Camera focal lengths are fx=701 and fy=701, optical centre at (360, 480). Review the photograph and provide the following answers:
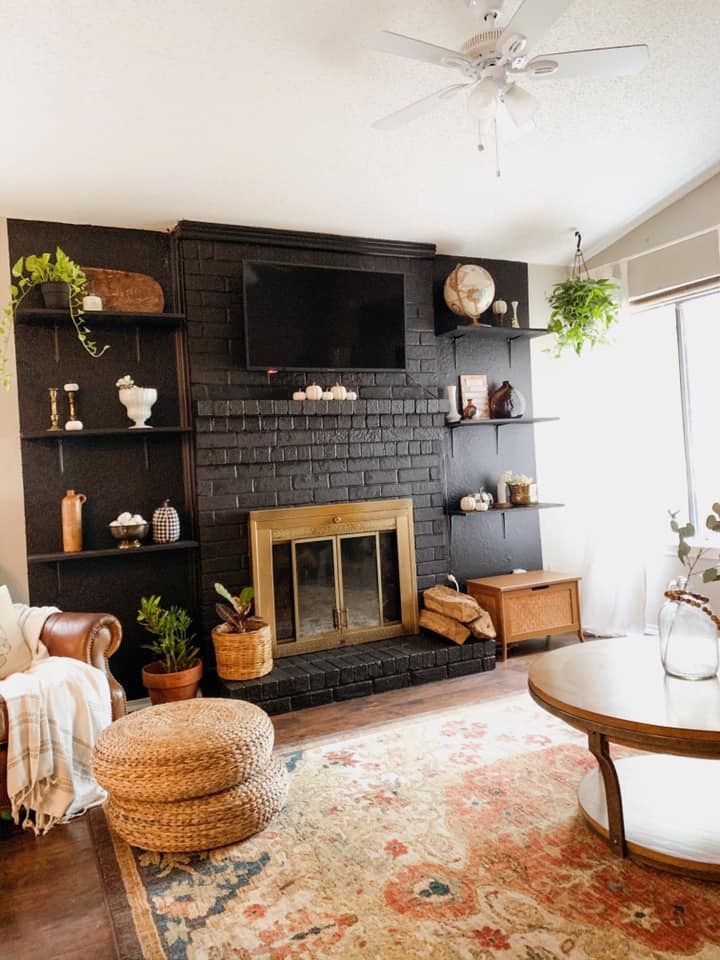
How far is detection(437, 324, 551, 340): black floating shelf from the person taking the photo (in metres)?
4.22

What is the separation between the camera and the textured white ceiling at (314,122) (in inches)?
98.1

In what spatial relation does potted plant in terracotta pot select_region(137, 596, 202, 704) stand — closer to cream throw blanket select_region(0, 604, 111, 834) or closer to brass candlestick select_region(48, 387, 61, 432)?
cream throw blanket select_region(0, 604, 111, 834)

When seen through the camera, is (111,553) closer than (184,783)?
No

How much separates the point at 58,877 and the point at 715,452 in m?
3.91

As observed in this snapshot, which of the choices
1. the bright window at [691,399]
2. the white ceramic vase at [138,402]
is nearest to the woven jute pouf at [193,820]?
the white ceramic vase at [138,402]

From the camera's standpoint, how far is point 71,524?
338cm

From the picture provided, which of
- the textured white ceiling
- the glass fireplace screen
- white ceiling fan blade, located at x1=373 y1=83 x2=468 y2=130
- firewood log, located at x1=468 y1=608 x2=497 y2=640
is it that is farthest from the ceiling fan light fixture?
firewood log, located at x1=468 y1=608 x2=497 y2=640

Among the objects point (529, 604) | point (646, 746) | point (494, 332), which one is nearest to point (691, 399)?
point (494, 332)

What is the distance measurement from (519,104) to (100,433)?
2307 millimetres

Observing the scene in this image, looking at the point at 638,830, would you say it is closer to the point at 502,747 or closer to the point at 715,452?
the point at 502,747

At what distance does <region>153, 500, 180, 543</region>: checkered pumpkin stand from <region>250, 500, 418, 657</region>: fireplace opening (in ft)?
1.32

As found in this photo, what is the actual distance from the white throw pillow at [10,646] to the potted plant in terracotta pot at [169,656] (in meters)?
0.65

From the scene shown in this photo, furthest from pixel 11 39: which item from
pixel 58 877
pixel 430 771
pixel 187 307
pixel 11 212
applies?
pixel 430 771

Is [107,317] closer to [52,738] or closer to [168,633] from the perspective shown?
[168,633]
